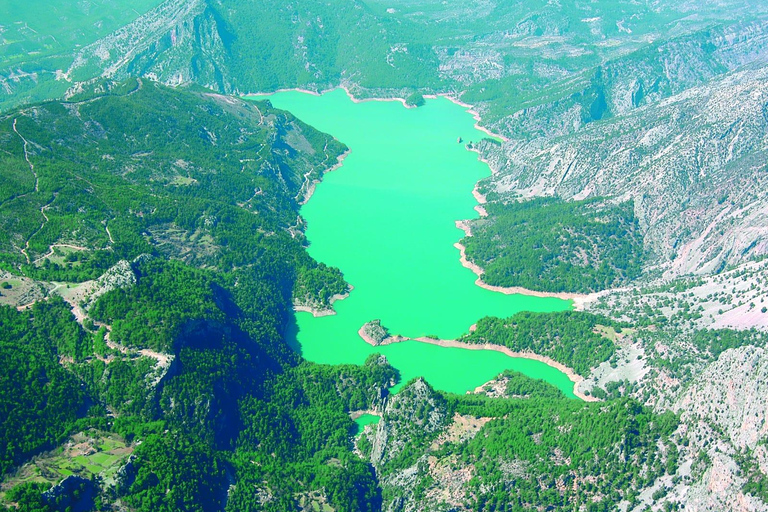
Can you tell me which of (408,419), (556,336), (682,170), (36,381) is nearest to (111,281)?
(36,381)

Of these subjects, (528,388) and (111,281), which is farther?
(528,388)

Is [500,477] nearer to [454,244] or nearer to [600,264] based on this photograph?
[600,264]

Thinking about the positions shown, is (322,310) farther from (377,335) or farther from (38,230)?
(38,230)

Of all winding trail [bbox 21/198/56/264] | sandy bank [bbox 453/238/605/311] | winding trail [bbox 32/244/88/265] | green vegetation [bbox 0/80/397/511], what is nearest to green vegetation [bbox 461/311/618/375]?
sandy bank [bbox 453/238/605/311]

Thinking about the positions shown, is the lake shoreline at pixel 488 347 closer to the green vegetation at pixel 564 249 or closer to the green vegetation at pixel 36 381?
the green vegetation at pixel 564 249

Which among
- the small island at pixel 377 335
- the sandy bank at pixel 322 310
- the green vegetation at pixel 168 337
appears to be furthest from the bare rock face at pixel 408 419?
the sandy bank at pixel 322 310

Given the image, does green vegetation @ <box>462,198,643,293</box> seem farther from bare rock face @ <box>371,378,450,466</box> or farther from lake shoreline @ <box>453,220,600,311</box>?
bare rock face @ <box>371,378,450,466</box>
